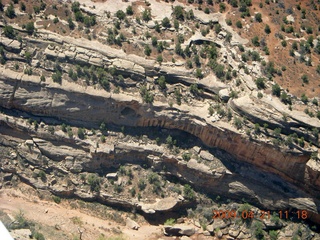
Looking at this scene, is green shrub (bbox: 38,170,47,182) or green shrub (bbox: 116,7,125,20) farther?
green shrub (bbox: 116,7,125,20)

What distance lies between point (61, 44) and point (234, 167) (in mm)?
22831

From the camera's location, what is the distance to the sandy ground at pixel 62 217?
53469mm

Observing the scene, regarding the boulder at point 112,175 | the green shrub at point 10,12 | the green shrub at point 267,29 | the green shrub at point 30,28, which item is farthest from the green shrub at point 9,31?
the green shrub at point 267,29

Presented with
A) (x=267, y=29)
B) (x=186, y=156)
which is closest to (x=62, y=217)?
(x=186, y=156)

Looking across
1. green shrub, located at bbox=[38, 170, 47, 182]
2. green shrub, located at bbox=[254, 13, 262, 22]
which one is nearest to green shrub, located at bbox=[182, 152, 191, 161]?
green shrub, located at bbox=[38, 170, 47, 182]

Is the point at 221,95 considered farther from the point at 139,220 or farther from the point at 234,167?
the point at 139,220

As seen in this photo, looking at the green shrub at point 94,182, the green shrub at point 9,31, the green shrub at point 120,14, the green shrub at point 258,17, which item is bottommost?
the green shrub at point 94,182

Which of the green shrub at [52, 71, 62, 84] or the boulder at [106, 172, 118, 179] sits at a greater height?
the green shrub at [52, 71, 62, 84]

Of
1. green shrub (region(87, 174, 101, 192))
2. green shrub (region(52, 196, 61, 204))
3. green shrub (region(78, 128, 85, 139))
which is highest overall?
green shrub (region(78, 128, 85, 139))

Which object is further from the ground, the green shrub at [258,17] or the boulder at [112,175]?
the green shrub at [258,17]

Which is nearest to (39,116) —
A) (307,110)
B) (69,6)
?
(69,6)

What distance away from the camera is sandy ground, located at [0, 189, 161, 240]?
53469 mm

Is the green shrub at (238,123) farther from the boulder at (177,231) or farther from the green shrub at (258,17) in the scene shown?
the green shrub at (258,17)
